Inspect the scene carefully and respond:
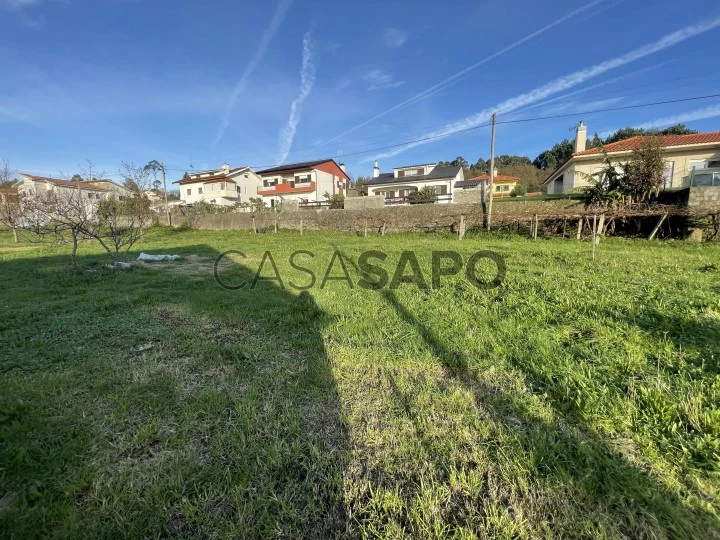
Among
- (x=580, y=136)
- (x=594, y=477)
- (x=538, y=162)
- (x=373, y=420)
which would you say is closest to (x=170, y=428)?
(x=373, y=420)

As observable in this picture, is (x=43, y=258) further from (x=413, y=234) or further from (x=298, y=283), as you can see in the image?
(x=413, y=234)

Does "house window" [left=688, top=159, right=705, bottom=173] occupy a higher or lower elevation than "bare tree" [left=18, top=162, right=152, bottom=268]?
higher

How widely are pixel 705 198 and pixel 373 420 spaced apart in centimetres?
1334

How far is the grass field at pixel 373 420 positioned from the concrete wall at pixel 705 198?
27.3ft

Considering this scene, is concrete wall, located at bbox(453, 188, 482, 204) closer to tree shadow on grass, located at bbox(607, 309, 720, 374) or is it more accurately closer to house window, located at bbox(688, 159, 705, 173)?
tree shadow on grass, located at bbox(607, 309, 720, 374)

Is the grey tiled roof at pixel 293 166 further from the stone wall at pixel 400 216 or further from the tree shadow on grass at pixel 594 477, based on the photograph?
the tree shadow on grass at pixel 594 477

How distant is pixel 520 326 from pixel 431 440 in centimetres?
216

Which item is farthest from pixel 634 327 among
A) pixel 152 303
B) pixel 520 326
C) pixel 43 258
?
pixel 43 258

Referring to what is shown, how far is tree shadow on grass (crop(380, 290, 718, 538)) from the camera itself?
1.42 m

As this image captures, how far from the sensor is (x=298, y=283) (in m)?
6.46

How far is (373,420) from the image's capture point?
2.24 meters

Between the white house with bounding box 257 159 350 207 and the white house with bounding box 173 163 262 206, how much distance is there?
150 centimetres

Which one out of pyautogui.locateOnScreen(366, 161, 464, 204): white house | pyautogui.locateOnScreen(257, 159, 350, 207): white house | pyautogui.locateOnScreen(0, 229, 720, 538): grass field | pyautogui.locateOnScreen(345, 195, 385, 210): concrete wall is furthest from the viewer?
pyautogui.locateOnScreen(257, 159, 350, 207): white house

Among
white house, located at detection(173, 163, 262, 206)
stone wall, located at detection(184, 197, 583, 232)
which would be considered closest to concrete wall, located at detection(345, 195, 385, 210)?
stone wall, located at detection(184, 197, 583, 232)
